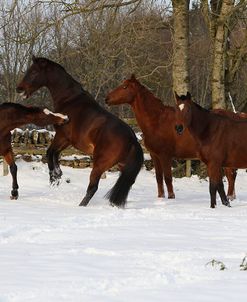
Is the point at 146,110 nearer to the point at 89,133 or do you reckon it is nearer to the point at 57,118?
the point at 89,133

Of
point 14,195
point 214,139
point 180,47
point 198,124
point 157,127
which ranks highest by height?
point 180,47

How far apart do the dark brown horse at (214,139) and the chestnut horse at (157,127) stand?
3.96 ft

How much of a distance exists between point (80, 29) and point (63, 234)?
68.9 feet

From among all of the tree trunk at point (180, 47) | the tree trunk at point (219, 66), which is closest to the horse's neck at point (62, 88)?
the tree trunk at point (180, 47)

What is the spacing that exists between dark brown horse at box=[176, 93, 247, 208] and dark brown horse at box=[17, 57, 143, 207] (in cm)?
90

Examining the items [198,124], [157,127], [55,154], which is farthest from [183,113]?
[55,154]

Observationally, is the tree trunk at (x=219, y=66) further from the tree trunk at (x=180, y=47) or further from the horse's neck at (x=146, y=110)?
the horse's neck at (x=146, y=110)

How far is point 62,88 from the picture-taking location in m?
10.1

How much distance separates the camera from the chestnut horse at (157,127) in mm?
10766

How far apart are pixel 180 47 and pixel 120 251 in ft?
35.1

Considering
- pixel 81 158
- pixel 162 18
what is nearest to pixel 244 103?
pixel 162 18

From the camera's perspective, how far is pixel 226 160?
954 cm

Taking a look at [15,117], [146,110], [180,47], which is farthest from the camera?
[180,47]

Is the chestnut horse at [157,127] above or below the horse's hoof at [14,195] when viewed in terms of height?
above
